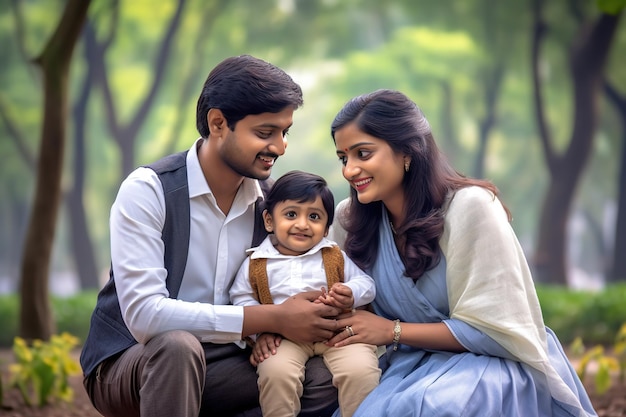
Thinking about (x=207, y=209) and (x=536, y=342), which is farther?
(x=207, y=209)

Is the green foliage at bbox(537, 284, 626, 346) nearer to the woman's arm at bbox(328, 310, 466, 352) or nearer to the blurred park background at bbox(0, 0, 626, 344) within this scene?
the blurred park background at bbox(0, 0, 626, 344)

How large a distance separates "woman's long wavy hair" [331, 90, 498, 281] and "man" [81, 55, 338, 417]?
293 millimetres

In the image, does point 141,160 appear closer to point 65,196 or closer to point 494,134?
point 65,196

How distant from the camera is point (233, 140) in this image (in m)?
3.44

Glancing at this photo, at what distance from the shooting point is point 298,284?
3.39 metres

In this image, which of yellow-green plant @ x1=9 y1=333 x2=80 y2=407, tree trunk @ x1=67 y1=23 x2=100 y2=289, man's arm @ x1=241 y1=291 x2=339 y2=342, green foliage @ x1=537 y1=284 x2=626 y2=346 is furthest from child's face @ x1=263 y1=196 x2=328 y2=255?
tree trunk @ x1=67 y1=23 x2=100 y2=289

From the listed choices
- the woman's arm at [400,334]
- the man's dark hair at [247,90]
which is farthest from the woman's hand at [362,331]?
the man's dark hair at [247,90]

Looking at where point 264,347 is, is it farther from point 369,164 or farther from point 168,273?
point 369,164

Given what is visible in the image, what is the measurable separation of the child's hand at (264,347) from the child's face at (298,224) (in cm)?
34

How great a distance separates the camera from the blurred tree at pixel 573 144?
41.9 ft

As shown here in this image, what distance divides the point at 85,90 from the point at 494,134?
23.0 feet

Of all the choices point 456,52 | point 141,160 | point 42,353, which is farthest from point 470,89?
point 42,353

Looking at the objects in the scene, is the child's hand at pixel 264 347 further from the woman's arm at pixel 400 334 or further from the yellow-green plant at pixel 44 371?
the yellow-green plant at pixel 44 371

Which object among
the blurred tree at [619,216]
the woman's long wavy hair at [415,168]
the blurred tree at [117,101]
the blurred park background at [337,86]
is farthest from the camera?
the blurred tree at [117,101]
